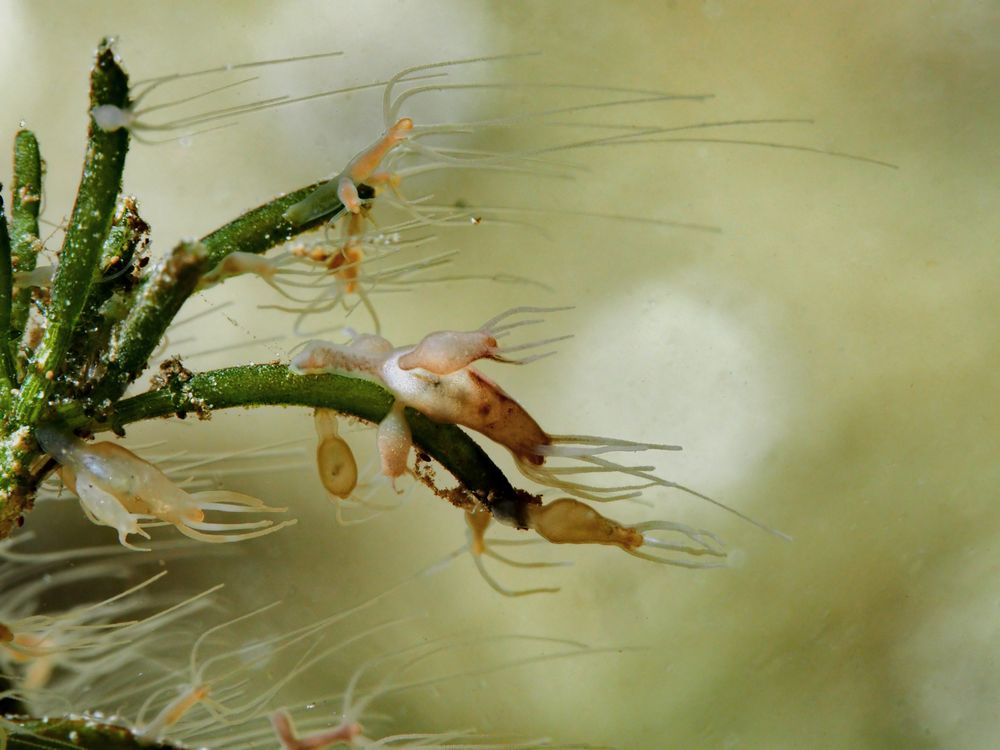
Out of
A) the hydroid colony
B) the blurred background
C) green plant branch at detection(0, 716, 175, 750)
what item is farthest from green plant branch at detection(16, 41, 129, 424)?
the blurred background

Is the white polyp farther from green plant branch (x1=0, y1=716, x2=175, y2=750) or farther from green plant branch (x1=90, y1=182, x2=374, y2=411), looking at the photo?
green plant branch (x1=0, y1=716, x2=175, y2=750)

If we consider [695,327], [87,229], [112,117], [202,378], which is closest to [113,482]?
[202,378]

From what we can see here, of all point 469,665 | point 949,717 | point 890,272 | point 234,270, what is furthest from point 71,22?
point 949,717

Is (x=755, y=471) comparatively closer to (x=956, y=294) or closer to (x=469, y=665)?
(x=956, y=294)

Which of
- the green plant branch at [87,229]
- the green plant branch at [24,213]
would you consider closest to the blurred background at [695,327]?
the green plant branch at [24,213]

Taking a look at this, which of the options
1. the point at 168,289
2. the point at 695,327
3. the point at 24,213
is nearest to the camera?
the point at 168,289

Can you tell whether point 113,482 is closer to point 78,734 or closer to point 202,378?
point 202,378
